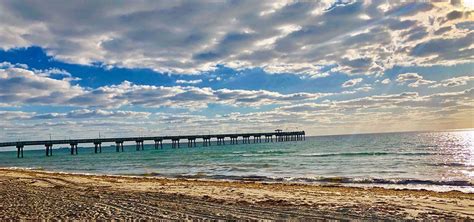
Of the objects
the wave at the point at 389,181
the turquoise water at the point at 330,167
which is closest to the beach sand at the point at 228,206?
the wave at the point at 389,181

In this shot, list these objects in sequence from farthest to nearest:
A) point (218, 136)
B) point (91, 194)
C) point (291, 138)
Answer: point (291, 138), point (218, 136), point (91, 194)

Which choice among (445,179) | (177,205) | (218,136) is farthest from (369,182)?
(218,136)

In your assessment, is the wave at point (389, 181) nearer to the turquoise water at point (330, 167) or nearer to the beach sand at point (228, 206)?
the turquoise water at point (330, 167)

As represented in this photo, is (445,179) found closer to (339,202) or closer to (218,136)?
(339,202)

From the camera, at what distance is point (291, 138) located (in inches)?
6053

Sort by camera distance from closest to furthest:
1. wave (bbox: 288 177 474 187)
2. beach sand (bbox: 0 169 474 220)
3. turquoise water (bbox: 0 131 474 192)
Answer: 1. beach sand (bbox: 0 169 474 220)
2. wave (bbox: 288 177 474 187)
3. turquoise water (bbox: 0 131 474 192)

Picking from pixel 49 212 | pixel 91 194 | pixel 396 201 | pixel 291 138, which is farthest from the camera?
pixel 291 138

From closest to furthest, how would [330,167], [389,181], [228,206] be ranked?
[228,206], [389,181], [330,167]

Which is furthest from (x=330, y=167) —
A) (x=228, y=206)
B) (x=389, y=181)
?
(x=228, y=206)

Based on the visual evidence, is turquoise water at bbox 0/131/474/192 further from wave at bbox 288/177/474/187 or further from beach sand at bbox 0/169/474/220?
beach sand at bbox 0/169/474/220

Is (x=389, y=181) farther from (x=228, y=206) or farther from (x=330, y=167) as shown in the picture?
(x=228, y=206)

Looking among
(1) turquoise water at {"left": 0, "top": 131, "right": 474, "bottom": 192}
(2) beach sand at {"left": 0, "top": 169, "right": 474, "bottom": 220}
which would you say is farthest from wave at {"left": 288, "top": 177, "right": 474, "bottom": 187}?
(2) beach sand at {"left": 0, "top": 169, "right": 474, "bottom": 220}

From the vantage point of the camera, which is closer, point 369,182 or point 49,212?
point 49,212

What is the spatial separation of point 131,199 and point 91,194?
7.47 feet
